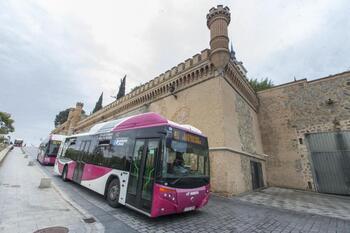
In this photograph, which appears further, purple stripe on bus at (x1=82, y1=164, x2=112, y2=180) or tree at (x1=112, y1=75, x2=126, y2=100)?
tree at (x1=112, y1=75, x2=126, y2=100)

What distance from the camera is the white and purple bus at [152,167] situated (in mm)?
4844

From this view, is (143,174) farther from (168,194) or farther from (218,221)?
(218,221)

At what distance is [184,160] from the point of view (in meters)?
5.61

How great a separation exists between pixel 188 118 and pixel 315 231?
8.93m

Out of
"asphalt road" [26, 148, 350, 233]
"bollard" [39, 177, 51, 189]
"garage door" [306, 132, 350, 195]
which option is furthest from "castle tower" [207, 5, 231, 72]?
"bollard" [39, 177, 51, 189]

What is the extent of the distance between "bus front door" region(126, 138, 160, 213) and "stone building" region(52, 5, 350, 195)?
18.1 feet

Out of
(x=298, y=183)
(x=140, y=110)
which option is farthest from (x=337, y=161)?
(x=140, y=110)

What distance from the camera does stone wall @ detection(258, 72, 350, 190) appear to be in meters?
13.4

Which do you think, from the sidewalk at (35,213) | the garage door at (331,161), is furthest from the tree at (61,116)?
the garage door at (331,161)

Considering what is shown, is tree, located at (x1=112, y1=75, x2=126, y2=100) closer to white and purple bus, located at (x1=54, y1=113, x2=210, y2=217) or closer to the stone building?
the stone building

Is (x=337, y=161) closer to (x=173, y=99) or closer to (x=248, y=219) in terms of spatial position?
(x=248, y=219)

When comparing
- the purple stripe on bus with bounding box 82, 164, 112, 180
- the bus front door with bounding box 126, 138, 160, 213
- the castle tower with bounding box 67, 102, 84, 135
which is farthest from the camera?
the castle tower with bounding box 67, 102, 84, 135

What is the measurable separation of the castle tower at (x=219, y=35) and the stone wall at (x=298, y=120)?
342 inches

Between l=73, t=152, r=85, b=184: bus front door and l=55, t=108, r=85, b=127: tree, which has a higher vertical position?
l=55, t=108, r=85, b=127: tree
